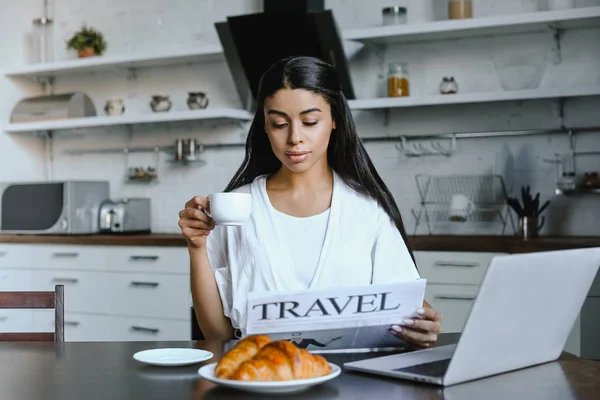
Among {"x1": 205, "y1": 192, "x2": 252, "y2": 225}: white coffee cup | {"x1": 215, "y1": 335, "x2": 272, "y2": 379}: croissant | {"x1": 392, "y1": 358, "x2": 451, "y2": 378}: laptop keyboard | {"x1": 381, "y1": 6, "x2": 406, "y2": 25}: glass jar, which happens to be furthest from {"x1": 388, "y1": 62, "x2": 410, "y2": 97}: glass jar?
{"x1": 215, "y1": 335, "x2": 272, "y2": 379}: croissant

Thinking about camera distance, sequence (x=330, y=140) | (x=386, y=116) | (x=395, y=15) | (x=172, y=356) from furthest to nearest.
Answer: (x=386, y=116), (x=395, y=15), (x=330, y=140), (x=172, y=356)

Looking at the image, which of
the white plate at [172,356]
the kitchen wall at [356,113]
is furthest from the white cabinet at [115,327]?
the white plate at [172,356]

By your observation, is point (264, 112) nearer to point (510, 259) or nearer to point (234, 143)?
point (510, 259)

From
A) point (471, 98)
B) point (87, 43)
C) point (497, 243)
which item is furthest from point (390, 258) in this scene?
point (87, 43)

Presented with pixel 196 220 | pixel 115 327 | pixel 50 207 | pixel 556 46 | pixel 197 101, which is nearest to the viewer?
pixel 196 220

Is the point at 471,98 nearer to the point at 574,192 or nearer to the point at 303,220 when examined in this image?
the point at 574,192

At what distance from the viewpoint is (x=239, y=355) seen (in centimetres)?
126

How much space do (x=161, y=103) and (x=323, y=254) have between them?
300cm

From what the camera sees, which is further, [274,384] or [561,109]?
[561,109]

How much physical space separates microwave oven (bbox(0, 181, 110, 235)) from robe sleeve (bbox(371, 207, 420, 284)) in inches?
118

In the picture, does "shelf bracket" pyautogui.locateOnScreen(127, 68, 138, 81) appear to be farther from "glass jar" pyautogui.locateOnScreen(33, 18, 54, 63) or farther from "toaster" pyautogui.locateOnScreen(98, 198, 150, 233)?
"toaster" pyautogui.locateOnScreen(98, 198, 150, 233)

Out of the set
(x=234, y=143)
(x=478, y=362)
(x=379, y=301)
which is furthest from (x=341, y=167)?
(x=234, y=143)

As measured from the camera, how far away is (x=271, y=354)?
121 cm

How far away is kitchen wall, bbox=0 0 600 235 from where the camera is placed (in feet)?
12.8
